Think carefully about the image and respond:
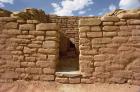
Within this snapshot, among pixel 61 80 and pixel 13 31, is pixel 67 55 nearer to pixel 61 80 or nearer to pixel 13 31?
pixel 61 80

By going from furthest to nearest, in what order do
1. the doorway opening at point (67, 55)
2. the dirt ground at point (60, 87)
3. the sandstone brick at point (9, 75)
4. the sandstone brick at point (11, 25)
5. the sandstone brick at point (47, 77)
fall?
the doorway opening at point (67, 55) → the sandstone brick at point (11, 25) → the sandstone brick at point (9, 75) → the sandstone brick at point (47, 77) → the dirt ground at point (60, 87)

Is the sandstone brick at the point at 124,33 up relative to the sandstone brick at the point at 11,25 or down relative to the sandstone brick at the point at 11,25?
down

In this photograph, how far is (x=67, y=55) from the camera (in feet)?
28.9

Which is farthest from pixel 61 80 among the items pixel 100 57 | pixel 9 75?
pixel 9 75

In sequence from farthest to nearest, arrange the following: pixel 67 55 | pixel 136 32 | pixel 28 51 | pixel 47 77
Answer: pixel 67 55
pixel 28 51
pixel 47 77
pixel 136 32

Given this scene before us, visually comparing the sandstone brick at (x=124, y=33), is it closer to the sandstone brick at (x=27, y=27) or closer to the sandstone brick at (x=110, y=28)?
the sandstone brick at (x=110, y=28)

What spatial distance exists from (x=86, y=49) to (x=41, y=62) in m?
1.21

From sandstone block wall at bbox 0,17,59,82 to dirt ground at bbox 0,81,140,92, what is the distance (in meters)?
0.17

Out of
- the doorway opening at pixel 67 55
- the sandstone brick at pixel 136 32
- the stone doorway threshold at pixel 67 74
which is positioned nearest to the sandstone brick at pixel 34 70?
the stone doorway threshold at pixel 67 74

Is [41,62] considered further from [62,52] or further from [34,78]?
[62,52]

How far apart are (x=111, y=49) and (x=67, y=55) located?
3365 millimetres

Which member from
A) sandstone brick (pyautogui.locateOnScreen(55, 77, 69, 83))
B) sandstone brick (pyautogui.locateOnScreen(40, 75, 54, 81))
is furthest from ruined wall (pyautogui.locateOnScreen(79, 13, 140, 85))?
sandstone brick (pyautogui.locateOnScreen(40, 75, 54, 81))

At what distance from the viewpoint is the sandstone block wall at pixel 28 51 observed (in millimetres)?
5910

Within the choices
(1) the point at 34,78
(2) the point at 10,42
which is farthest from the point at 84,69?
(2) the point at 10,42
